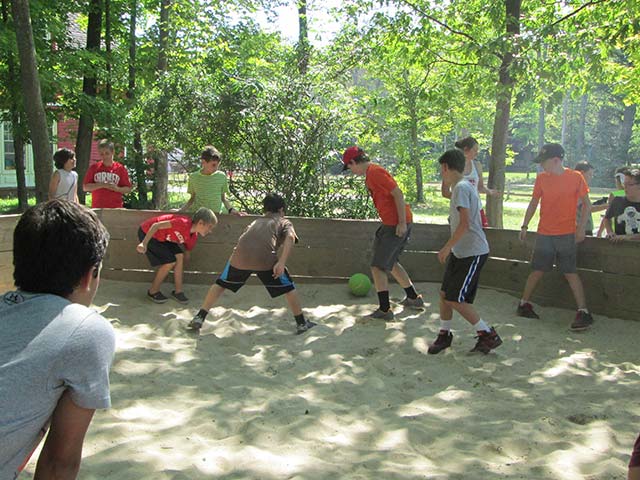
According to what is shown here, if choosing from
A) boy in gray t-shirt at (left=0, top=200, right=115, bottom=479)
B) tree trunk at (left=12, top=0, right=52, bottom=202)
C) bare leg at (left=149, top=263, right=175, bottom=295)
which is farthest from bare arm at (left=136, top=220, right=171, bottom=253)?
boy in gray t-shirt at (left=0, top=200, right=115, bottom=479)

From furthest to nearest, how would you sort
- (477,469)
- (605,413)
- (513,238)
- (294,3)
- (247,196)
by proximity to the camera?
(294,3) → (247,196) → (513,238) → (605,413) → (477,469)

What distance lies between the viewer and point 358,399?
4484 millimetres

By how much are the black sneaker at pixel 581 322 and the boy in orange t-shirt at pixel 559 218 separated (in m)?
0.13

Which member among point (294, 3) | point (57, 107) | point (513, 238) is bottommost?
point (513, 238)

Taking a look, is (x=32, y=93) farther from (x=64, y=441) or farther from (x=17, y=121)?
(x=64, y=441)

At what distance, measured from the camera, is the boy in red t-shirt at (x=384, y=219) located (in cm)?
645

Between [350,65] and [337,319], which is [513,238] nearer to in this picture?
[337,319]

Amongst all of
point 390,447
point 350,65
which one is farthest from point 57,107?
point 390,447

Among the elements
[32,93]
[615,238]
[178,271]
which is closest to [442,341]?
[615,238]

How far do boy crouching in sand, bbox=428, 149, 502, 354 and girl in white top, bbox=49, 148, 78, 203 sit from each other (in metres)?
4.35

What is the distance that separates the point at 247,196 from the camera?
9.39 m

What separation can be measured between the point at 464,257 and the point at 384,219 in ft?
4.48

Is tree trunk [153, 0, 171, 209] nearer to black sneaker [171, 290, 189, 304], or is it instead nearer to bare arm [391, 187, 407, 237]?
black sneaker [171, 290, 189, 304]

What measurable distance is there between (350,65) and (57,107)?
6.74 metres
